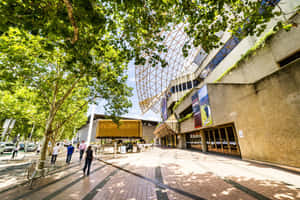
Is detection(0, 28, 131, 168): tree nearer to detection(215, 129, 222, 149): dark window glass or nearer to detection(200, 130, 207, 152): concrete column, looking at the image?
detection(215, 129, 222, 149): dark window glass

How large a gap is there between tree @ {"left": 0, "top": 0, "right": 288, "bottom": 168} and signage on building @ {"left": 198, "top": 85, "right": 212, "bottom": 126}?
280 inches

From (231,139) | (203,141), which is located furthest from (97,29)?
(203,141)

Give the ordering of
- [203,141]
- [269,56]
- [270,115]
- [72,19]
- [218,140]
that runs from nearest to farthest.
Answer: [72,19]
[270,115]
[269,56]
[218,140]
[203,141]

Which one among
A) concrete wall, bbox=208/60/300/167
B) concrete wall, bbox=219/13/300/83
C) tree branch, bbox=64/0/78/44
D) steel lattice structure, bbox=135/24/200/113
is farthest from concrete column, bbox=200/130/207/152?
tree branch, bbox=64/0/78/44

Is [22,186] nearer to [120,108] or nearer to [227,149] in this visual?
[120,108]

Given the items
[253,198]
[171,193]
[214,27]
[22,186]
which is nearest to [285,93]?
[214,27]

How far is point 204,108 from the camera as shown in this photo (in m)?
12.5

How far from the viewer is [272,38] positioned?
25.9 feet

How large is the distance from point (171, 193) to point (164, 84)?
28.2m

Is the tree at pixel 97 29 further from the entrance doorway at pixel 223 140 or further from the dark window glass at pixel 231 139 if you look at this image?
the entrance doorway at pixel 223 140

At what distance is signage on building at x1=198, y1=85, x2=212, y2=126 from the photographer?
1178cm

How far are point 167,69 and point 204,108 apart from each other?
17.2 m

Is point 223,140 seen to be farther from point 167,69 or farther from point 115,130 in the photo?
point 167,69

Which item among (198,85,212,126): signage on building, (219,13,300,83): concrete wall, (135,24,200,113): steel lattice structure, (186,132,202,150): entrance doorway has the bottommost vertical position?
(186,132,202,150): entrance doorway
